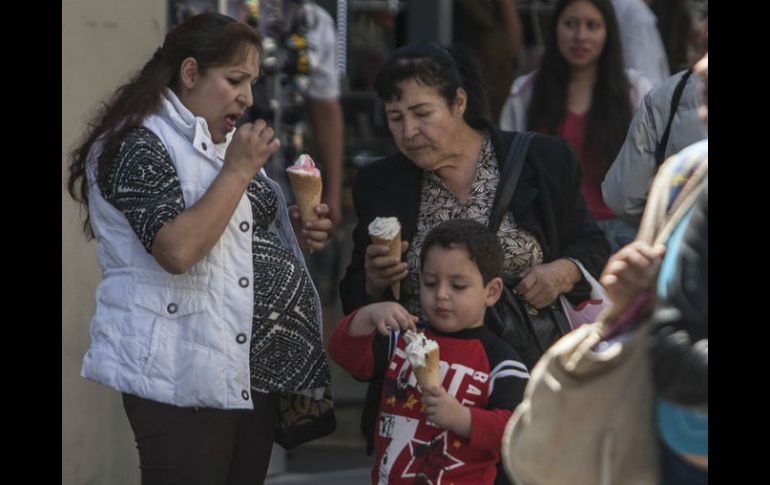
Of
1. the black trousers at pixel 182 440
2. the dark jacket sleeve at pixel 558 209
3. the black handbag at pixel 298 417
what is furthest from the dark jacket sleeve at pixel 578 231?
the black trousers at pixel 182 440

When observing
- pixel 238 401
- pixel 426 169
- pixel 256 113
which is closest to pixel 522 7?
pixel 256 113

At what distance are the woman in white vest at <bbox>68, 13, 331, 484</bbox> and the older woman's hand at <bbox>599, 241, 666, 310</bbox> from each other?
4.20 feet

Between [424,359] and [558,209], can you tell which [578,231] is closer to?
[558,209]

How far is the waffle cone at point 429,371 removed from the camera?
13.3 feet

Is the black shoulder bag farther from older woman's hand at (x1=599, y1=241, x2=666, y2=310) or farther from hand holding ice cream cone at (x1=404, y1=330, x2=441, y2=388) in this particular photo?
older woman's hand at (x1=599, y1=241, x2=666, y2=310)

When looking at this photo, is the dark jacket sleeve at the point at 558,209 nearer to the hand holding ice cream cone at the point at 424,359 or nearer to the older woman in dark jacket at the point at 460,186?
the older woman in dark jacket at the point at 460,186

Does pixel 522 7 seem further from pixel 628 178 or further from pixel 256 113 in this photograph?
pixel 628 178

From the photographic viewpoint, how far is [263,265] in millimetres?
4402

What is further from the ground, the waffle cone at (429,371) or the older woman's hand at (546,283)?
the older woman's hand at (546,283)

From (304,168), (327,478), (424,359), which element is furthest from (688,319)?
(327,478)

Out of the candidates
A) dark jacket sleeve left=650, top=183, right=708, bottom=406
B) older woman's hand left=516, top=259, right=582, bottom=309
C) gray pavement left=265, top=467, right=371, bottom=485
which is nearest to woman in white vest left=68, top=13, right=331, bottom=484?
older woman's hand left=516, top=259, right=582, bottom=309

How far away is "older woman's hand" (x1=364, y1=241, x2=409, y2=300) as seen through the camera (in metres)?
4.38

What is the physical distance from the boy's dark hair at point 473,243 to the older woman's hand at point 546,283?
5.5 inches

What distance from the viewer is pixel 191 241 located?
13.5 feet
